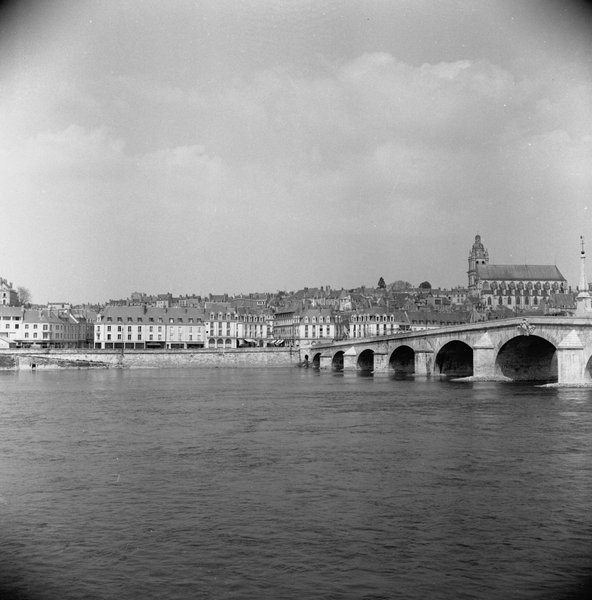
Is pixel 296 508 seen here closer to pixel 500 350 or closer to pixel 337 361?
pixel 500 350

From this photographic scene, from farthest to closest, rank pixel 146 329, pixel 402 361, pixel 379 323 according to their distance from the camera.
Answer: pixel 379 323 < pixel 146 329 < pixel 402 361

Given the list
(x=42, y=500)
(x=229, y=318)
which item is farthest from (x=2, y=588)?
(x=229, y=318)

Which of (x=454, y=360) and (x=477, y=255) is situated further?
(x=477, y=255)

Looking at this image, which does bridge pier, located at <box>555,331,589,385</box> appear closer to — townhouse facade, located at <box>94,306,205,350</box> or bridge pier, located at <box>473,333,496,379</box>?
bridge pier, located at <box>473,333,496,379</box>

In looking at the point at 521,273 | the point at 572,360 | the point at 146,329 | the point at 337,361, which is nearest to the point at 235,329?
the point at 146,329

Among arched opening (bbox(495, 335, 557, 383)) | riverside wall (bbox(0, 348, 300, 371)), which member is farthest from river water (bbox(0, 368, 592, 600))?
riverside wall (bbox(0, 348, 300, 371))

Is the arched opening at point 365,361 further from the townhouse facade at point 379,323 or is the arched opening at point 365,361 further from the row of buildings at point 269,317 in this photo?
the townhouse facade at point 379,323
